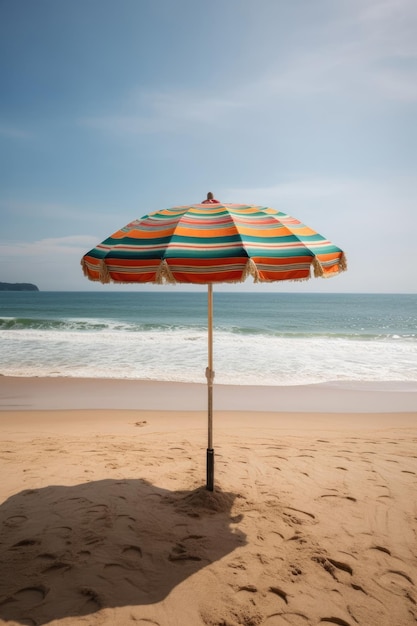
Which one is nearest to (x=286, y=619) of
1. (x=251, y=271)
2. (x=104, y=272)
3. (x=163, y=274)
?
(x=251, y=271)

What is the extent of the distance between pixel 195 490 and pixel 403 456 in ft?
11.1

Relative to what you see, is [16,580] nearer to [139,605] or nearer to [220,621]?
[139,605]

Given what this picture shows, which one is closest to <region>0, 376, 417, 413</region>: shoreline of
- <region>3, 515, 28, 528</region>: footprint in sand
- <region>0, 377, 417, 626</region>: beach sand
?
<region>0, 377, 417, 626</region>: beach sand

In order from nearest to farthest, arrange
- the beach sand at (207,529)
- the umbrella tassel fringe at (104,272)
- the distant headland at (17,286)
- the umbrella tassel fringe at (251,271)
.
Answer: the beach sand at (207,529)
the umbrella tassel fringe at (251,271)
the umbrella tassel fringe at (104,272)
the distant headland at (17,286)

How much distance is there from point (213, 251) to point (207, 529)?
106 inches

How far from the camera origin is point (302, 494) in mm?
4285

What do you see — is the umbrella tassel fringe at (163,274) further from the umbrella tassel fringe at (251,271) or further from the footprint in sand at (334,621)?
the footprint in sand at (334,621)

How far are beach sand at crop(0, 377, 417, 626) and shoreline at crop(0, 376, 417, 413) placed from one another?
221cm

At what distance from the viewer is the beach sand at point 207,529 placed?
2652mm

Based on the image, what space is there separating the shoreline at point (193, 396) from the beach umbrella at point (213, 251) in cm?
627

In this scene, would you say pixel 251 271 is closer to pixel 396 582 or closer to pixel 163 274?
pixel 163 274

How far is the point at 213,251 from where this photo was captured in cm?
288

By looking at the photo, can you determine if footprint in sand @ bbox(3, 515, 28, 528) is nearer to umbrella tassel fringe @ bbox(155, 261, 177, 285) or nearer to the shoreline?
umbrella tassel fringe @ bbox(155, 261, 177, 285)

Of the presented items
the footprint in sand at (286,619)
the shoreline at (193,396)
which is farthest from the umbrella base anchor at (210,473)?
the shoreline at (193,396)
